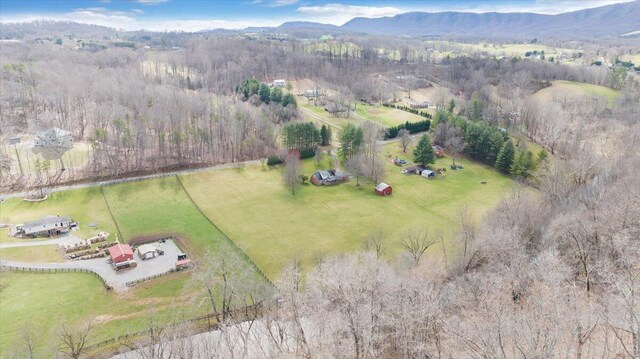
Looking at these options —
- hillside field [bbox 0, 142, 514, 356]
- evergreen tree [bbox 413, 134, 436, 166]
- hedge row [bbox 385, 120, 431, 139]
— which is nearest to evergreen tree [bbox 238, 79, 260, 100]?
hedge row [bbox 385, 120, 431, 139]

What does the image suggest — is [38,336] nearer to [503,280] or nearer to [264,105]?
[503,280]

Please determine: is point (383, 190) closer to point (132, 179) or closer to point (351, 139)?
point (351, 139)

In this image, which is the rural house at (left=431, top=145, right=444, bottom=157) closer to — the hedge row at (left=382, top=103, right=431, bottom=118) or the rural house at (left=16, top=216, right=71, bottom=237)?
the hedge row at (left=382, top=103, right=431, bottom=118)

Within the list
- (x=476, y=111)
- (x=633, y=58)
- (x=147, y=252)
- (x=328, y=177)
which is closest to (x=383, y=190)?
(x=328, y=177)

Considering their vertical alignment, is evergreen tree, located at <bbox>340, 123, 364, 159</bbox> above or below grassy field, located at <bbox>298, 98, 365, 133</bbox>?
above

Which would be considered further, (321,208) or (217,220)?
(321,208)

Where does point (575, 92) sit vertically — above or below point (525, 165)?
above

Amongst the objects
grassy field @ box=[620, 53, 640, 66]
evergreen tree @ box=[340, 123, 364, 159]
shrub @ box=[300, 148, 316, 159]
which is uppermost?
grassy field @ box=[620, 53, 640, 66]
